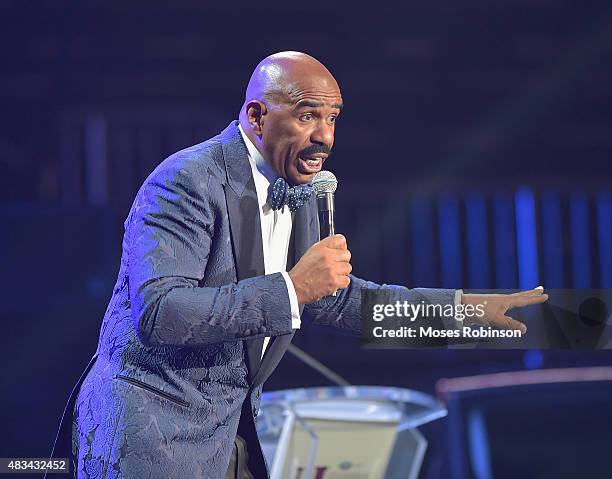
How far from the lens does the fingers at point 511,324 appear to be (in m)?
2.05

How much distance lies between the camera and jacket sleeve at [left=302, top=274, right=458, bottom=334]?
2088mm

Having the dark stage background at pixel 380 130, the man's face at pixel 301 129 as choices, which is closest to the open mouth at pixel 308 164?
the man's face at pixel 301 129

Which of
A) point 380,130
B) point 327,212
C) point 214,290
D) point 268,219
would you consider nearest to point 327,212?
point 327,212

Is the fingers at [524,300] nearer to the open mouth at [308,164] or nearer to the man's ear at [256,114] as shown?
the open mouth at [308,164]

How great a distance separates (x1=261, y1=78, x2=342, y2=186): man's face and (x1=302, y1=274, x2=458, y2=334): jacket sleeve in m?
0.34

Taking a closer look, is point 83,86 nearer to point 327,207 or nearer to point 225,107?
point 225,107

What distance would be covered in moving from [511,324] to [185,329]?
0.78 meters

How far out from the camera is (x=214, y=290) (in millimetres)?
1618

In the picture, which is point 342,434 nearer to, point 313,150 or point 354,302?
point 354,302

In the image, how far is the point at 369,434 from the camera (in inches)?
105

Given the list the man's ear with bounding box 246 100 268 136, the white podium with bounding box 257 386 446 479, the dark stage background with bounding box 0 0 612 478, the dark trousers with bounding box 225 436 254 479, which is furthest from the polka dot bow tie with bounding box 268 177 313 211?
the dark stage background with bounding box 0 0 612 478

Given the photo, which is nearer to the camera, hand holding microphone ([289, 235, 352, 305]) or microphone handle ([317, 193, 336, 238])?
hand holding microphone ([289, 235, 352, 305])

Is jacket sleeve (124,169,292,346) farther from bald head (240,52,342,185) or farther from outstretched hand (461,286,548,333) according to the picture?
outstretched hand (461,286,548,333)

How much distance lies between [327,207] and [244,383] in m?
0.36
